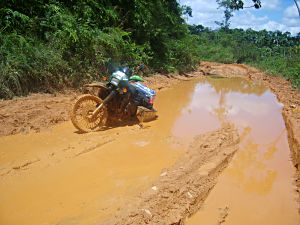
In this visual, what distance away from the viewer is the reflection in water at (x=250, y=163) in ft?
15.0

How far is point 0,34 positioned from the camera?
8.28 m

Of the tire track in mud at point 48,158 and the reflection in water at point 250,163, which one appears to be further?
the tire track in mud at point 48,158

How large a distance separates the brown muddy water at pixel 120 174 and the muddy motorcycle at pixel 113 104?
322 millimetres

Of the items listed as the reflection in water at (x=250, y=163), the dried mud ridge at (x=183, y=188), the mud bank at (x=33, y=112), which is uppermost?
the mud bank at (x=33, y=112)

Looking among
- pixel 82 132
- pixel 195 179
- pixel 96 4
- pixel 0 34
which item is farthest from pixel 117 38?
pixel 195 179

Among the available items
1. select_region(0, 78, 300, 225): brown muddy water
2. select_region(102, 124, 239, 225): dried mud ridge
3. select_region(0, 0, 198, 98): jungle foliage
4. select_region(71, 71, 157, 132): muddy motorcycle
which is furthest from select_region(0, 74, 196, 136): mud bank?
select_region(102, 124, 239, 225): dried mud ridge

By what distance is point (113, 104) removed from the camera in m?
7.30

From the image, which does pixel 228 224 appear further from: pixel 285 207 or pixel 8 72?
pixel 8 72

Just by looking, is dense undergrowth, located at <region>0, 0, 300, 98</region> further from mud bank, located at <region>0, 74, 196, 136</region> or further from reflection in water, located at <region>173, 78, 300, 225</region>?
reflection in water, located at <region>173, 78, 300, 225</region>

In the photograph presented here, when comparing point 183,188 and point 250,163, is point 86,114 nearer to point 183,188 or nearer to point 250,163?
point 183,188

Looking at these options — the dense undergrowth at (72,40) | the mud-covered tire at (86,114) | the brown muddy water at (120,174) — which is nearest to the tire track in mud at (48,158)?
the brown muddy water at (120,174)

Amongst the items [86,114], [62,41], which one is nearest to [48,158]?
[86,114]

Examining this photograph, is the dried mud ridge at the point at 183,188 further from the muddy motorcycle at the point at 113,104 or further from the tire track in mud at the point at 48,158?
the muddy motorcycle at the point at 113,104

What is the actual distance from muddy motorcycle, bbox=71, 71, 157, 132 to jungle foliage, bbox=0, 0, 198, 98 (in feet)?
5.22
